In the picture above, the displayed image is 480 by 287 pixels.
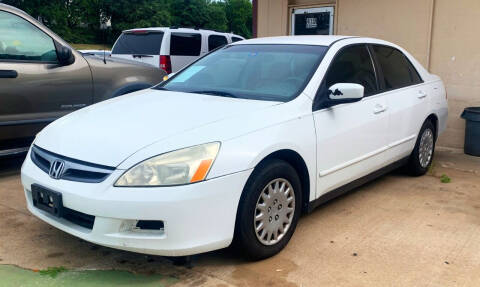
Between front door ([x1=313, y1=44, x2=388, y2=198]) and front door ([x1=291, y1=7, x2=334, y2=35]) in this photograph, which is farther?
front door ([x1=291, y1=7, x2=334, y2=35])

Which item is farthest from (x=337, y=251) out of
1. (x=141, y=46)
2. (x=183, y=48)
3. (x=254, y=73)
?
(x=141, y=46)

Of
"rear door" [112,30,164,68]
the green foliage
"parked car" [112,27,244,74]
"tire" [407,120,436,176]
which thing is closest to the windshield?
"tire" [407,120,436,176]

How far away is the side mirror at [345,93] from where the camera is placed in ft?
12.4

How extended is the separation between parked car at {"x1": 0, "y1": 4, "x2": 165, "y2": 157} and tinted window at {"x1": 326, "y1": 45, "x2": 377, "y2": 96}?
2854mm

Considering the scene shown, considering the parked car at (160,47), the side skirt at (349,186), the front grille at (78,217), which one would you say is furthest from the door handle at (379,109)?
the parked car at (160,47)

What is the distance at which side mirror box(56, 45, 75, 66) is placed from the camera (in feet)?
18.2

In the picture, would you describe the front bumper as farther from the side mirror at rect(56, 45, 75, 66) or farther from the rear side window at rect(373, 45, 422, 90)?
the side mirror at rect(56, 45, 75, 66)

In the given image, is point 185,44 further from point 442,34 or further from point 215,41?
point 442,34

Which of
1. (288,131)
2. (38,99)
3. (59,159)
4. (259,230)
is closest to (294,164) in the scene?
(288,131)

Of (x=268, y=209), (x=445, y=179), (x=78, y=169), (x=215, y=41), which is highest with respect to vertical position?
(x=215, y=41)

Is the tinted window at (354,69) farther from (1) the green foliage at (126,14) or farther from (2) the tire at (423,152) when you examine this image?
(1) the green foliage at (126,14)

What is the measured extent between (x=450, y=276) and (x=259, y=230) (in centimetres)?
130

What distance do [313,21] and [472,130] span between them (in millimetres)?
3305

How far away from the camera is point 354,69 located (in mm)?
4473
